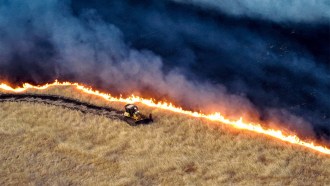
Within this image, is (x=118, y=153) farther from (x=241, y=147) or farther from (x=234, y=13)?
(x=234, y=13)

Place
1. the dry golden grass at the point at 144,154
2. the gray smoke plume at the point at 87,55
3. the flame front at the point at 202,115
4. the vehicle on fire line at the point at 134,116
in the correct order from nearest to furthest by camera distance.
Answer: the dry golden grass at the point at 144,154, the flame front at the point at 202,115, the vehicle on fire line at the point at 134,116, the gray smoke plume at the point at 87,55

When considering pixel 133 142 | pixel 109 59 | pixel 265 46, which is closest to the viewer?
pixel 133 142

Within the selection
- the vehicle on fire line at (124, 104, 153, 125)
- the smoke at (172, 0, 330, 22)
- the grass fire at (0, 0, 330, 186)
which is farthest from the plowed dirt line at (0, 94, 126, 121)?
the smoke at (172, 0, 330, 22)

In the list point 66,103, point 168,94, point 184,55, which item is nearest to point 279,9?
point 184,55

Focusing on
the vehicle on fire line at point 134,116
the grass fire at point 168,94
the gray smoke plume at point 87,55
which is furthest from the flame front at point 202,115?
the vehicle on fire line at point 134,116

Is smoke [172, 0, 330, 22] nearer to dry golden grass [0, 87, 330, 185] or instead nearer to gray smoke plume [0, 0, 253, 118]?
gray smoke plume [0, 0, 253, 118]

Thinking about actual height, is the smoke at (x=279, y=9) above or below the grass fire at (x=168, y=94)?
above

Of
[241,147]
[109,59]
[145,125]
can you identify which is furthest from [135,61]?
[241,147]

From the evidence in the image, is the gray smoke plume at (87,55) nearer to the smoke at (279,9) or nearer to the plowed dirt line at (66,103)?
the plowed dirt line at (66,103)
